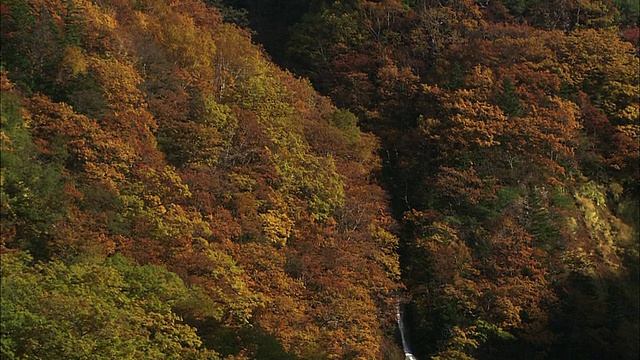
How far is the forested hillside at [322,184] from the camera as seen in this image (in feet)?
80.7

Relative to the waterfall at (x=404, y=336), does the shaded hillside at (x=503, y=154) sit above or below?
above

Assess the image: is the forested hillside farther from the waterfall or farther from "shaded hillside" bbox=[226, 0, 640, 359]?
the waterfall

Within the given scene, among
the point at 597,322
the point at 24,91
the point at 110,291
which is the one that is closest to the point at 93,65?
the point at 24,91

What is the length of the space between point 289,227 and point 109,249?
9.52m

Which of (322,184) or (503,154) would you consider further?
(503,154)

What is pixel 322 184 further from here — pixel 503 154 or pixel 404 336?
pixel 503 154

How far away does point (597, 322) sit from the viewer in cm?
3145

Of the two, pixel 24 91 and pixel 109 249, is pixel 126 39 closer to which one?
pixel 24 91

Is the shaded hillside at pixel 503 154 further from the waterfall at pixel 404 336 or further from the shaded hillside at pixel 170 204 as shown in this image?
the shaded hillside at pixel 170 204

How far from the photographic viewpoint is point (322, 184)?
36.1 m

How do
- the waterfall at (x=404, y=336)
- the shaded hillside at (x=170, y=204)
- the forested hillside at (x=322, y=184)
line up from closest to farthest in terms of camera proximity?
the shaded hillside at (x=170, y=204), the forested hillside at (x=322, y=184), the waterfall at (x=404, y=336)

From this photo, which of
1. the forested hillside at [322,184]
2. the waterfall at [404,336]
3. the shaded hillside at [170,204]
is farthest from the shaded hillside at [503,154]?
the shaded hillside at [170,204]

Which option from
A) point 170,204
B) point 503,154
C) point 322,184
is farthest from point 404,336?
point 170,204

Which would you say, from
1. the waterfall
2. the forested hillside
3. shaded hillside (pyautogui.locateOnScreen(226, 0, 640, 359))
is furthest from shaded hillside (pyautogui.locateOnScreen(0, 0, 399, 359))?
shaded hillside (pyautogui.locateOnScreen(226, 0, 640, 359))
